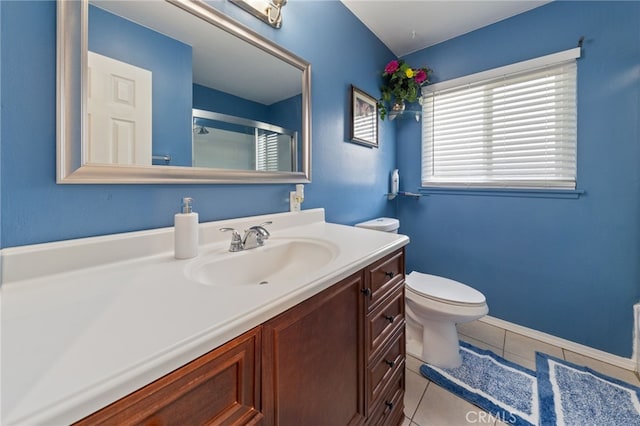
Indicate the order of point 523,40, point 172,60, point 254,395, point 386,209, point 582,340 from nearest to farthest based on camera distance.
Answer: point 254,395 < point 172,60 < point 582,340 < point 523,40 < point 386,209

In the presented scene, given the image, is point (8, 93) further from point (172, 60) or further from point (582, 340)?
point (582, 340)

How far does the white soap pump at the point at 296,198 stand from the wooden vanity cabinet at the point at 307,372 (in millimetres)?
563

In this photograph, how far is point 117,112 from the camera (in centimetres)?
76

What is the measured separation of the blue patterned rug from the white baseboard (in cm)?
19

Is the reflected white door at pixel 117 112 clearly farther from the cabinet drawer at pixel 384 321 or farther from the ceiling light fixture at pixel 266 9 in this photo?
the cabinet drawer at pixel 384 321

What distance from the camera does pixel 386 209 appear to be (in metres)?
2.22

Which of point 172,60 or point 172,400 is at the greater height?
point 172,60

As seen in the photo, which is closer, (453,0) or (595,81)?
(595,81)

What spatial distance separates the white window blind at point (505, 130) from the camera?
1.60m

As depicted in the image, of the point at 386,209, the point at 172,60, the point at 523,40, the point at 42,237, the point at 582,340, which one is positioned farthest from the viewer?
the point at 386,209

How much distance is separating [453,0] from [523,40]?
574mm

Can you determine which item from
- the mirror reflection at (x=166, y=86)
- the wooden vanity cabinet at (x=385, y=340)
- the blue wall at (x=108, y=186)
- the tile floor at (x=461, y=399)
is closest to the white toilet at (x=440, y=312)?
the tile floor at (x=461, y=399)

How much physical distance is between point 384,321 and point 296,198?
0.72 meters

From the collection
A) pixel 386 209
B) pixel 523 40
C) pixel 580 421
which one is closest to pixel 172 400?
pixel 580 421
